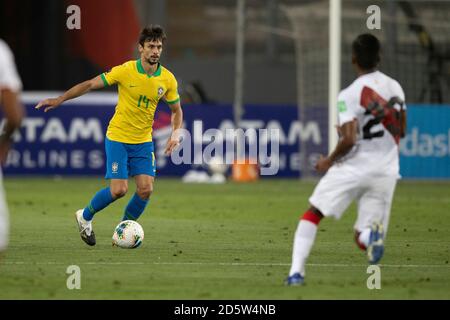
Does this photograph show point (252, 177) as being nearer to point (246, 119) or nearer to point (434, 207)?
point (246, 119)

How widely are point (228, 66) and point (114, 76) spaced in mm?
21194

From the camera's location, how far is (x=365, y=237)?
1034cm

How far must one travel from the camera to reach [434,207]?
20656 mm

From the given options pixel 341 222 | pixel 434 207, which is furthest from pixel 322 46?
pixel 341 222

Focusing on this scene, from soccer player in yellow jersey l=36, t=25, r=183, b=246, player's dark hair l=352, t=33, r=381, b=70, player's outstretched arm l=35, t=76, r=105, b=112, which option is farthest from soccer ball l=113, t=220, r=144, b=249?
player's dark hair l=352, t=33, r=381, b=70

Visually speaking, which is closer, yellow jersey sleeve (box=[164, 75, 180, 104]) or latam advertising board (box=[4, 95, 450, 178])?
yellow jersey sleeve (box=[164, 75, 180, 104])

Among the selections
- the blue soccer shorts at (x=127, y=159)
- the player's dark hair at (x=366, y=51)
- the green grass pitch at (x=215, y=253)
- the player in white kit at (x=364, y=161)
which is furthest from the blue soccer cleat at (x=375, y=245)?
the blue soccer shorts at (x=127, y=159)

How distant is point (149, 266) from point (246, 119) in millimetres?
16665

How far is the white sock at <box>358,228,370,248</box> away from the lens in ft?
33.8

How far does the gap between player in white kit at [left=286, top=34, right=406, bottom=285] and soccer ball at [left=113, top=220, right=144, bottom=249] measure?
3517 mm

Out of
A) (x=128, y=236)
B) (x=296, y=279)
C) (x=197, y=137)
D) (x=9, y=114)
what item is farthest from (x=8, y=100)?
(x=197, y=137)

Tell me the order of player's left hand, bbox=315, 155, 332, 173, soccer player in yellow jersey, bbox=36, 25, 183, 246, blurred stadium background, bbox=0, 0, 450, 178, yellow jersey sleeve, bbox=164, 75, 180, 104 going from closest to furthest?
1. player's left hand, bbox=315, 155, 332, 173
2. soccer player in yellow jersey, bbox=36, 25, 183, 246
3. yellow jersey sleeve, bbox=164, 75, 180, 104
4. blurred stadium background, bbox=0, 0, 450, 178

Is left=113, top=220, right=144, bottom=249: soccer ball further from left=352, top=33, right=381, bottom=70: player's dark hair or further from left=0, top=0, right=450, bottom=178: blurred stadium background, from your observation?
left=0, top=0, right=450, bottom=178: blurred stadium background

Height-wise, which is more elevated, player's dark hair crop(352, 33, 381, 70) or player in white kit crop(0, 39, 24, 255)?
player's dark hair crop(352, 33, 381, 70)
